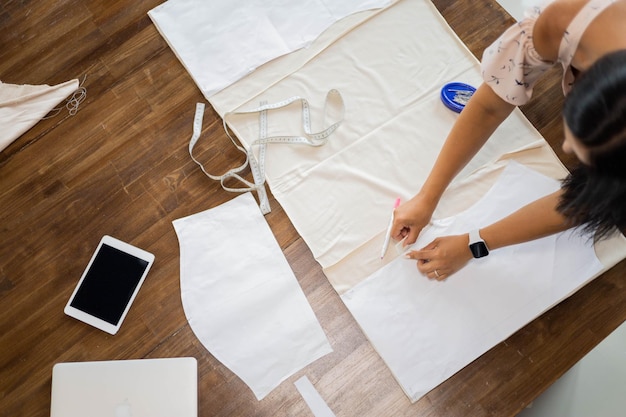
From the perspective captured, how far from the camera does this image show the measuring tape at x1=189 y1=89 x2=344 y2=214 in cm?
109

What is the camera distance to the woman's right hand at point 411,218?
1.02 meters

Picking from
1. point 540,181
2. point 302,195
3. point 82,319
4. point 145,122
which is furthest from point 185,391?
point 540,181

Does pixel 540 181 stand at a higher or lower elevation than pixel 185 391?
lower

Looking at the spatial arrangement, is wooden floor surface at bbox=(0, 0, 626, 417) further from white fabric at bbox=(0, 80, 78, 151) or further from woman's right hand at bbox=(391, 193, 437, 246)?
woman's right hand at bbox=(391, 193, 437, 246)

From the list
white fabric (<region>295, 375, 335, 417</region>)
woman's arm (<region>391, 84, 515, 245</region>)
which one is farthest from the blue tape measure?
white fabric (<region>295, 375, 335, 417</region>)

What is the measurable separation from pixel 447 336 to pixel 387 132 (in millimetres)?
425

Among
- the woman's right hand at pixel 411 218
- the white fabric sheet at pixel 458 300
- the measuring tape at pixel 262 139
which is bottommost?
the white fabric sheet at pixel 458 300

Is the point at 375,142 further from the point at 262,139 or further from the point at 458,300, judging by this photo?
the point at 458,300

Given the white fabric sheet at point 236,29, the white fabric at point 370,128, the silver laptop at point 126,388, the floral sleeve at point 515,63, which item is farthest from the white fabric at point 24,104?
the floral sleeve at point 515,63

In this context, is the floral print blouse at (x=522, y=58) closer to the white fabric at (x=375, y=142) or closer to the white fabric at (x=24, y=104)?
the white fabric at (x=375, y=142)

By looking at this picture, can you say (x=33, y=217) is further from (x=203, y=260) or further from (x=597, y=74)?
(x=597, y=74)

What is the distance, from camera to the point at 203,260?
1048 millimetres

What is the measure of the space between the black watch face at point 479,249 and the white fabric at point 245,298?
1.05 ft

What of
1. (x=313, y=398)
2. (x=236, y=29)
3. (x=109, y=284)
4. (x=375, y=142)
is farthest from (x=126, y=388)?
(x=236, y=29)
